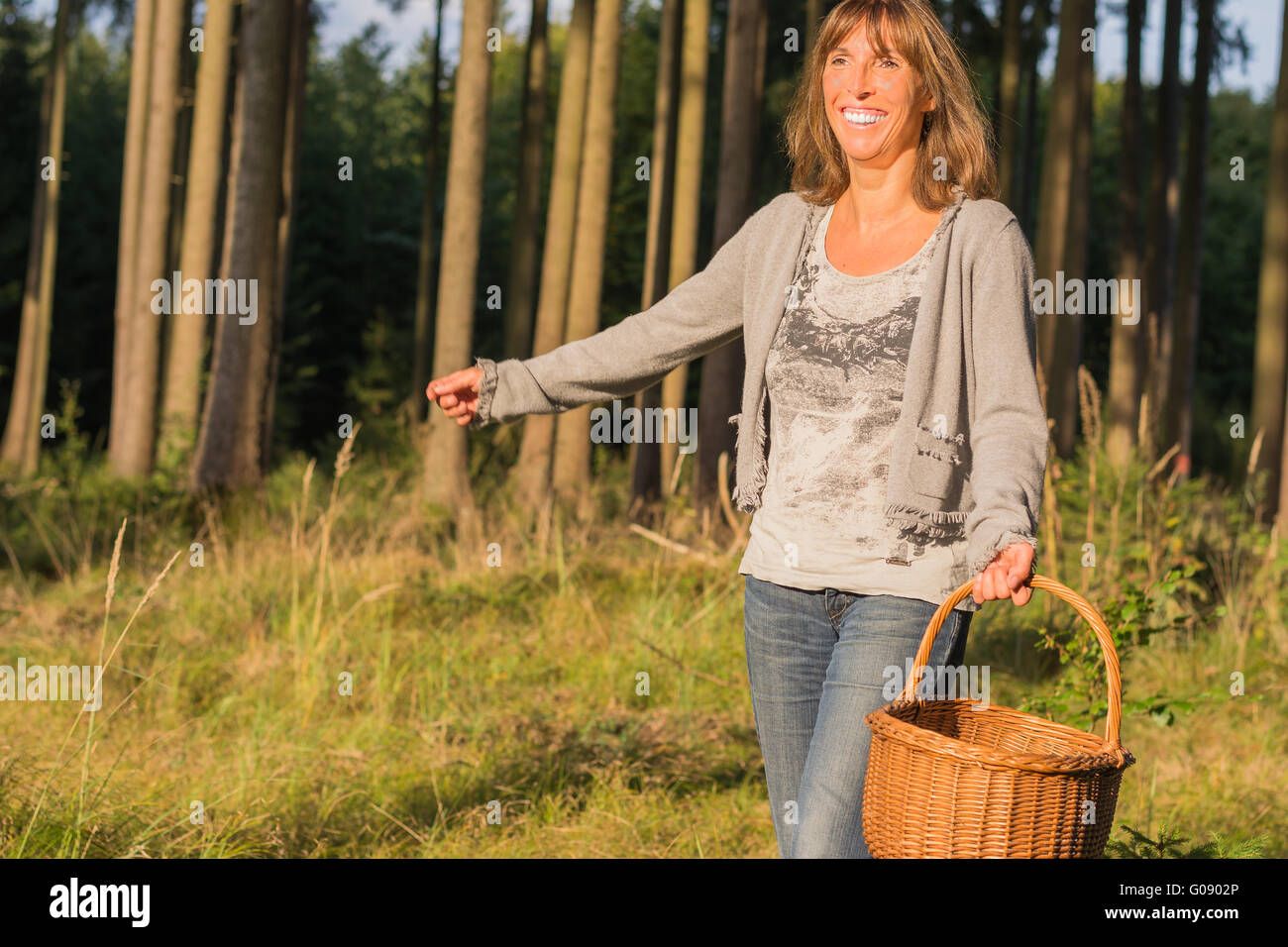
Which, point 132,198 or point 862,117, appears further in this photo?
point 132,198

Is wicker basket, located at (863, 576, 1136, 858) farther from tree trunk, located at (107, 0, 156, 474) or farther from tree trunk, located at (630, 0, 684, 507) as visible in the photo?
tree trunk, located at (107, 0, 156, 474)

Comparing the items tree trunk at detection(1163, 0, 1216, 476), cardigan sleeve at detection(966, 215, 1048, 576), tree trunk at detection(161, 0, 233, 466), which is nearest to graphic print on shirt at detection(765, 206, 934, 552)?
cardigan sleeve at detection(966, 215, 1048, 576)

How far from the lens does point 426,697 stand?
6.27 metres

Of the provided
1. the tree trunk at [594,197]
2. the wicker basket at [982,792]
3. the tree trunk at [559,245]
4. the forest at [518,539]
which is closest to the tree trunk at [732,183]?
the forest at [518,539]

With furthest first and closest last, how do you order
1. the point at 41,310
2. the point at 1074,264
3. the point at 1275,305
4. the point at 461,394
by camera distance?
1. the point at 41,310
2. the point at 1074,264
3. the point at 1275,305
4. the point at 461,394

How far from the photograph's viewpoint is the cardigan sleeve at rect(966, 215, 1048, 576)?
238 centimetres

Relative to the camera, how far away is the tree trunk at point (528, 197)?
1529 cm

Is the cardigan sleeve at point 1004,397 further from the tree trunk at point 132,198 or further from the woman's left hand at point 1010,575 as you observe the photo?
the tree trunk at point 132,198

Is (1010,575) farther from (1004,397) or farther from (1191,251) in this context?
(1191,251)

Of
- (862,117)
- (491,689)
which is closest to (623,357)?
(862,117)

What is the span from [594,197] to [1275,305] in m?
5.87

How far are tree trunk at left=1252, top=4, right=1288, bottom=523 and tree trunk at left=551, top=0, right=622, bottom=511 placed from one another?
552 cm

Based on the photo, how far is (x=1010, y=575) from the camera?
2.28m
